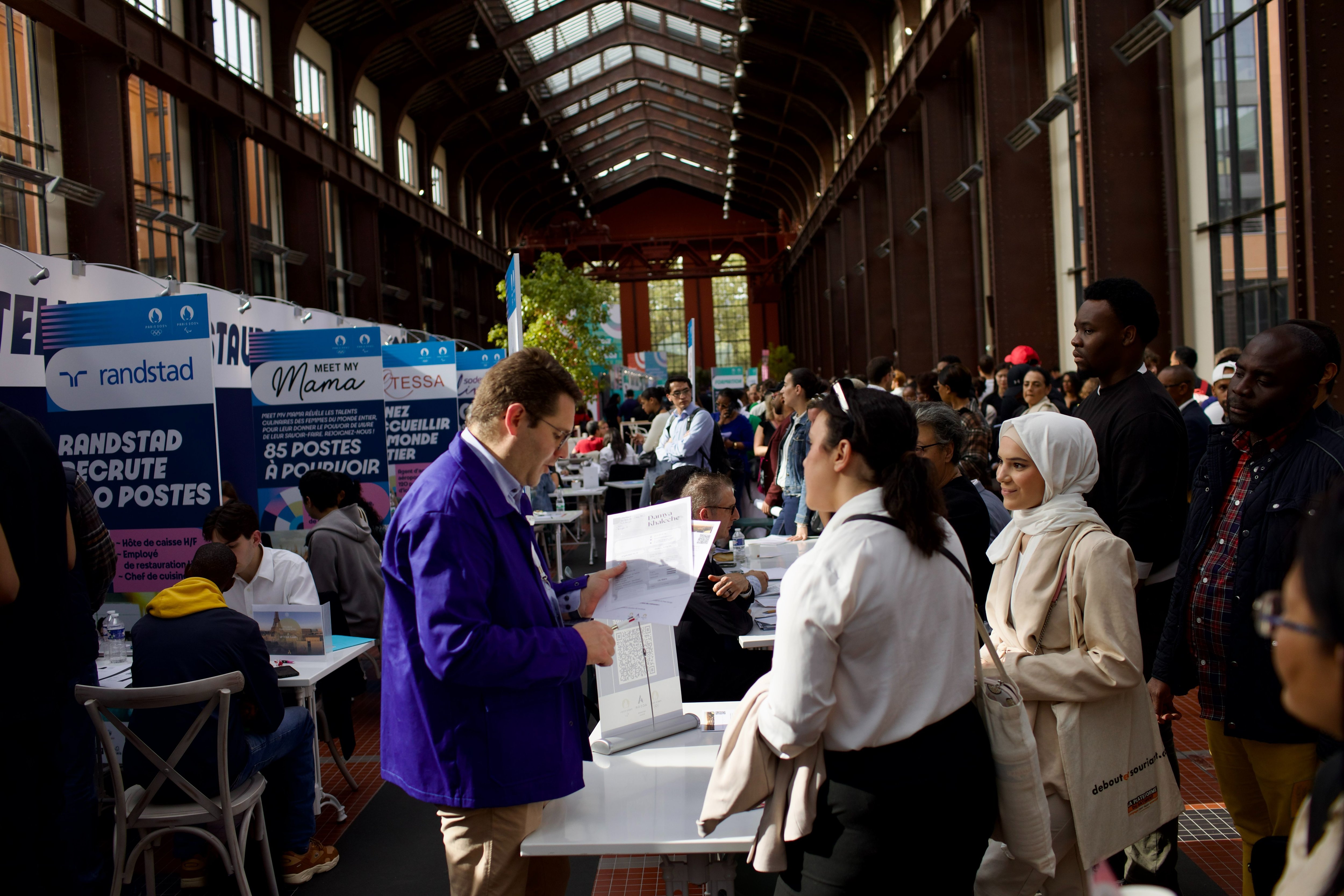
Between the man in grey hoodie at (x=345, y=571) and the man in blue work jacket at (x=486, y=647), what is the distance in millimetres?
3745

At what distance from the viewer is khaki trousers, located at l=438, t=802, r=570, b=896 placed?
6.97 feet

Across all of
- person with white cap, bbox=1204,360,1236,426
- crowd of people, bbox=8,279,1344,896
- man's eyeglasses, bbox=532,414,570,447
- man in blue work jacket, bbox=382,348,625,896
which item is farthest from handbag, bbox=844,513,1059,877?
person with white cap, bbox=1204,360,1236,426

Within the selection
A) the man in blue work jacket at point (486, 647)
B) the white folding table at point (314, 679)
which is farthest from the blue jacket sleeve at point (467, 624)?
the white folding table at point (314, 679)

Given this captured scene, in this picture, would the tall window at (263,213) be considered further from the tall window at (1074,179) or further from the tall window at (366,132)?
the tall window at (1074,179)

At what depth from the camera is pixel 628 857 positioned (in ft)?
13.1

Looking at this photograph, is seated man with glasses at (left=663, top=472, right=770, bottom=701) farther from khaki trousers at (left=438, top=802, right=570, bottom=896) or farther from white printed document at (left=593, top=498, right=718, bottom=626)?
khaki trousers at (left=438, top=802, right=570, bottom=896)

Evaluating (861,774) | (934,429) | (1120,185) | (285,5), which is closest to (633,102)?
(285,5)

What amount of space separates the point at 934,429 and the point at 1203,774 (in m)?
2.29

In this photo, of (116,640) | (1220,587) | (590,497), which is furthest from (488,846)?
(590,497)

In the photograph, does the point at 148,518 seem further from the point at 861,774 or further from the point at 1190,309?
the point at 1190,309

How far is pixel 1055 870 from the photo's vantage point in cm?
226

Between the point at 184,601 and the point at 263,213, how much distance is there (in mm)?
15896

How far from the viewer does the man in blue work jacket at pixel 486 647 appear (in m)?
1.97

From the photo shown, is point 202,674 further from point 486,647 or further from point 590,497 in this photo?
point 590,497
